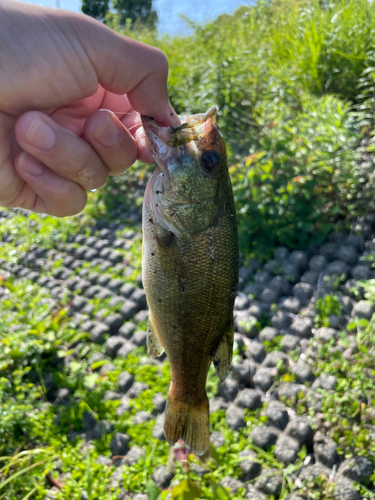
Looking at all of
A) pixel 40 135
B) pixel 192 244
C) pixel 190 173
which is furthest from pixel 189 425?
pixel 40 135

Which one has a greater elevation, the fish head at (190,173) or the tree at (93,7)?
the fish head at (190,173)

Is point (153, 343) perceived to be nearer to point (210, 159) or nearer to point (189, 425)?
point (189, 425)

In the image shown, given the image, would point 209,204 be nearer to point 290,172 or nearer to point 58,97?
point 58,97

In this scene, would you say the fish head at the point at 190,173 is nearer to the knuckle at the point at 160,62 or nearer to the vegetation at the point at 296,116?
the knuckle at the point at 160,62

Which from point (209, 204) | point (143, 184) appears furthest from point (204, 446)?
point (143, 184)

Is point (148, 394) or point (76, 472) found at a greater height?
point (148, 394)

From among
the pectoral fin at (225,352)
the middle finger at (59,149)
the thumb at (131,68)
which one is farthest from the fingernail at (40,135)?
the pectoral fin at (225,352)
